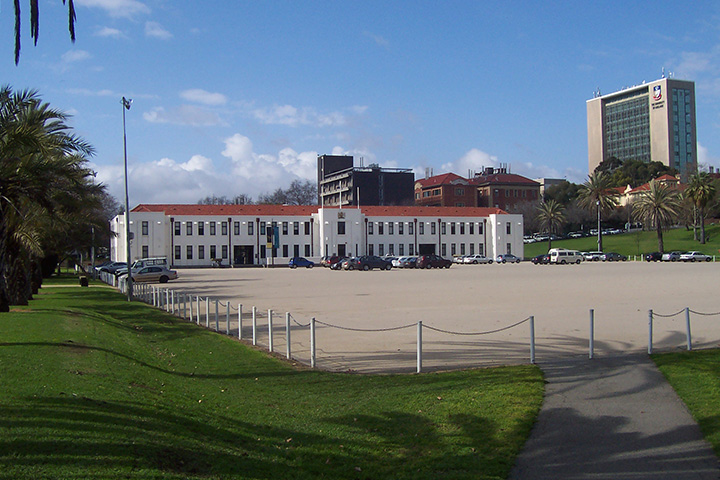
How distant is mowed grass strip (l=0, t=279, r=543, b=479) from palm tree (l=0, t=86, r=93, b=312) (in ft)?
23.2

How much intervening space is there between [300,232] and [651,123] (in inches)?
5212

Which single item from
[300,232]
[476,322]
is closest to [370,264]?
[300,232]

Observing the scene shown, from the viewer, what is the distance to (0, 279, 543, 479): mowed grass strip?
19.2 ft

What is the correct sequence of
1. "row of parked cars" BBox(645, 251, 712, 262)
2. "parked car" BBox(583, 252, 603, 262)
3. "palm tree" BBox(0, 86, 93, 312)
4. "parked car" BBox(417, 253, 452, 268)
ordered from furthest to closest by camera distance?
1. "parked car" BBox(583, 252, 603, 262)
2. "row of parked cars" BBox(645, 251, 712, 262)
3. "parked car" BBox(417, 253, 452, 268)
4. "palm tree" BBox(0, 86, 93, 312)

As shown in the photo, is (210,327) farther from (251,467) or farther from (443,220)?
(443,220)

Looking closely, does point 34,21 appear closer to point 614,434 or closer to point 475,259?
point 614,434

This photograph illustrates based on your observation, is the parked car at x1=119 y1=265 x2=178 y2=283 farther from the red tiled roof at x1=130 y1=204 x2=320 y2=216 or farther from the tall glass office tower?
the tall glass office tower

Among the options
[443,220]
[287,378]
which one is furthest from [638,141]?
[287,378]

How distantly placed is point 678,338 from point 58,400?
1331cm

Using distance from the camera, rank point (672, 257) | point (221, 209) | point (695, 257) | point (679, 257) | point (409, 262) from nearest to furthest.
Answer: point (409, 262) < point (695, 257) < point (679, 257) < point (672, 257) < point (221, 209)

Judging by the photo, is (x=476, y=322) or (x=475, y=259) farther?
(x=475, y=259)

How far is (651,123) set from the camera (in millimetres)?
179625

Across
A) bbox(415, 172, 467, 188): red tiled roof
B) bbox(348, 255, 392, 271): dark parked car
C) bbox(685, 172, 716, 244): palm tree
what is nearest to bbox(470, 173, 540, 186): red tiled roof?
bbox(415, 172, 467, 188): red tiled roof

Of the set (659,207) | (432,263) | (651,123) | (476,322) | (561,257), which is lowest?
(476,322)
